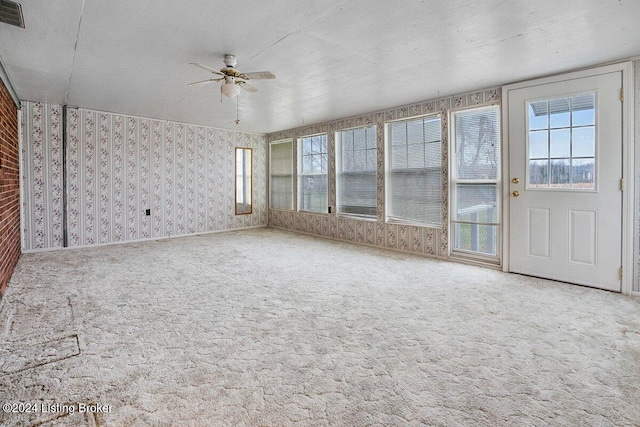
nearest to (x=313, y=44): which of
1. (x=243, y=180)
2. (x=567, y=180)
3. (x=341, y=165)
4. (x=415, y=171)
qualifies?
(x=415, y=171)

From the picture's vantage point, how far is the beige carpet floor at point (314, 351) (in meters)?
1.56

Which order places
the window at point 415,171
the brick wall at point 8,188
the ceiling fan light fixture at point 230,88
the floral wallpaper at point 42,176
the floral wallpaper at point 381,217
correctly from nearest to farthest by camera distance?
the ceiling fan light fixture at point 230,88
the brick wall at point 8,188
the floral wallpaper at point 381,217
the window at point 415,171
the floral wallpaper at point 42,176

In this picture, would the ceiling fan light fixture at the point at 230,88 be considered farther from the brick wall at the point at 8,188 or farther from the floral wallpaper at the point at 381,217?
the floral wallpaper at the point at 381,217

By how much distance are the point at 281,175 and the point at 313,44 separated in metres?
4.89

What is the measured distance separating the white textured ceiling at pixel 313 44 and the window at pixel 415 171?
59 centimetres

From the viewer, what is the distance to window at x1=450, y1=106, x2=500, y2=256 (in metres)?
4.31

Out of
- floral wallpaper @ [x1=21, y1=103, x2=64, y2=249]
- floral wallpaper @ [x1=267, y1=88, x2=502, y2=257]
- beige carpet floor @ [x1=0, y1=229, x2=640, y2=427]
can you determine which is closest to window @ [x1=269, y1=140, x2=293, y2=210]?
floral wallpaper @ [x1=267, y1=88, x2=502, y2=257]

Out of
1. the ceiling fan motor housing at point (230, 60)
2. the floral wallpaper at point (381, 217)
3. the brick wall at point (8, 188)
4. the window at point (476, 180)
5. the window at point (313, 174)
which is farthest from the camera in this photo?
the window at point (313, 174)

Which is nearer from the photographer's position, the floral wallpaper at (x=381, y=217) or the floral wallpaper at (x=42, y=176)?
the floral wallpaper at (x=381, y=217)

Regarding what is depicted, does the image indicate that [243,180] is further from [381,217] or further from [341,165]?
[381,217]

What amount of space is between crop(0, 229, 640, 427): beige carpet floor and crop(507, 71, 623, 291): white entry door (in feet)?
1.18

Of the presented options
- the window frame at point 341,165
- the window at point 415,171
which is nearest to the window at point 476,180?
the window at point 415,171

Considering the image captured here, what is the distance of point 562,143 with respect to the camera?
11.8 ft

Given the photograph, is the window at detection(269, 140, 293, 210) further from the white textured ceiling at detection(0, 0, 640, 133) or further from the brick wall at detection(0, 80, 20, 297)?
the brick wall at detection(0, 80, 20, 297)
